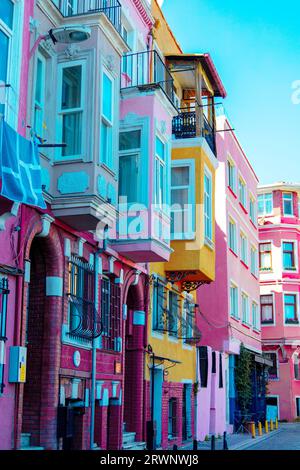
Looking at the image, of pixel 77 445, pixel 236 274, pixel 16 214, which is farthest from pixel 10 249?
pixel 236 274

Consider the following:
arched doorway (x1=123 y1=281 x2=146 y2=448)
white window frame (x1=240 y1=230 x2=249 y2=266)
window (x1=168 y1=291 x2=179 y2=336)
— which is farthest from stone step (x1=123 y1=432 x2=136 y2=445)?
white window frame (x1=240 y1=230 x2=249 y2=266)

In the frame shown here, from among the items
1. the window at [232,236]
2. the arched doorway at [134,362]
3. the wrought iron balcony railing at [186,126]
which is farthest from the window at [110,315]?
the window at [232,236]

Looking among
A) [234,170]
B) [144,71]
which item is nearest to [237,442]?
[144,71]

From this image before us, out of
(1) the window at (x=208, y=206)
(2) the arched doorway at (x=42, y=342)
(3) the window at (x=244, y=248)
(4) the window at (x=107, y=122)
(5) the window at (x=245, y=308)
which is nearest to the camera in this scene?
(2) the arched doorway at (x=42, y=342)

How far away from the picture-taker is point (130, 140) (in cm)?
1827

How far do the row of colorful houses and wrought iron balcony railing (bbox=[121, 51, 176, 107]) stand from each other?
7cm

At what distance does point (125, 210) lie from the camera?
1761 centimetres

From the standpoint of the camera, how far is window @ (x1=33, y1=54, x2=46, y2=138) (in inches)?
578

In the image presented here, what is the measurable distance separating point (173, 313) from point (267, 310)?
2395 centimetres

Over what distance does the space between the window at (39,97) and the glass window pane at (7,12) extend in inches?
58.7

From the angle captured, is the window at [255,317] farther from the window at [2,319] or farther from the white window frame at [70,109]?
the window at [2,319]

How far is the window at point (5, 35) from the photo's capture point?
515 inches

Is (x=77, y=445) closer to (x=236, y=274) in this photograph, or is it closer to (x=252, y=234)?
(x=236, y=274)

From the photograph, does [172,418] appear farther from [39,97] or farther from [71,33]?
[71,33]
